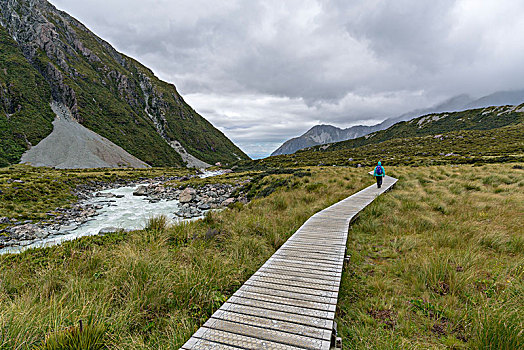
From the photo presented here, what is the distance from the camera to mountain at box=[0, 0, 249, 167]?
90.6m

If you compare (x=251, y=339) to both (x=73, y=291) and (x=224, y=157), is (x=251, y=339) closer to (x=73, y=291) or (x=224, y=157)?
(x=73, y=291)

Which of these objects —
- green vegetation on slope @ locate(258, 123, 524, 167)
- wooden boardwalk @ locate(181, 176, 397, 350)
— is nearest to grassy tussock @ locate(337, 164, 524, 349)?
wooden boardwalk @ locate(181, 176, 397, 350)

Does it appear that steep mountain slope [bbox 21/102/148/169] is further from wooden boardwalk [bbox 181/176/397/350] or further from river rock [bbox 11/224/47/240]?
wooden boardwalk [bbox 181/176/397/350]

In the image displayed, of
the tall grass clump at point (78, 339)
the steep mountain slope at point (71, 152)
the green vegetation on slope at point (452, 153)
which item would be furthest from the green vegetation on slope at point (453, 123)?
the tall grass clump at point (78, 339)

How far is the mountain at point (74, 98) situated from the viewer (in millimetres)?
90625

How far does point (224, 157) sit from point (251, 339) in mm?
195339

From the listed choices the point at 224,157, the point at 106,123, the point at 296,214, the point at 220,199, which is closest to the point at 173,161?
the point at 106,123

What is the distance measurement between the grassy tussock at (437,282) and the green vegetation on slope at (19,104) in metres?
92.9

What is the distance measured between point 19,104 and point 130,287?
138346mm

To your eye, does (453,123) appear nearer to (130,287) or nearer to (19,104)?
(130,287)

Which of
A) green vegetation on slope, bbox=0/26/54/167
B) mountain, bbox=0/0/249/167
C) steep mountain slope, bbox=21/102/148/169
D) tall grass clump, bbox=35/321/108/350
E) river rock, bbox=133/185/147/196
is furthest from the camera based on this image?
mountain, bbox=0/0/249/167

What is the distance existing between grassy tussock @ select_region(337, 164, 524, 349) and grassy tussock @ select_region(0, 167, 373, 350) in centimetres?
236

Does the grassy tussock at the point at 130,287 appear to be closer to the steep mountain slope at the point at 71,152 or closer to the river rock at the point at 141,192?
the river rock at the point at 141,192

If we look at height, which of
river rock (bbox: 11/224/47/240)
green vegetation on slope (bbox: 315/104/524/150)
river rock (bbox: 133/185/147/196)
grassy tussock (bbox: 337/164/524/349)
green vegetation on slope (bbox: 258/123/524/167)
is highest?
green vegetation on slope (bbox: 315/104/524/150)
